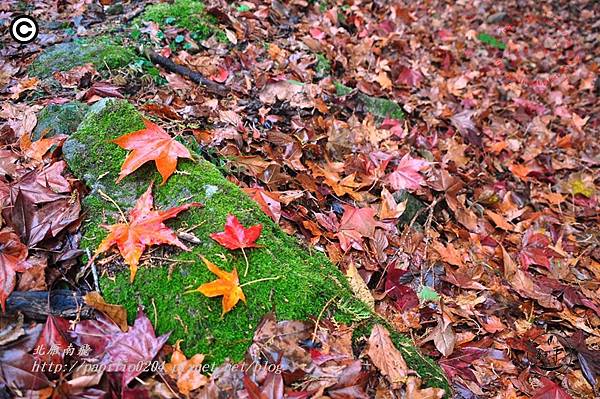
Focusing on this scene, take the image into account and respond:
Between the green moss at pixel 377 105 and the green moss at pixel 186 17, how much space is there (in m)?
1.09

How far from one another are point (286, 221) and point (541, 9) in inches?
289

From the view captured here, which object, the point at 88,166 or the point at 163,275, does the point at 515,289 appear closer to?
the point at 163,275

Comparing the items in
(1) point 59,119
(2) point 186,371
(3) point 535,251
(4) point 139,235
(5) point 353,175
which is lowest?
(3) point 535,251

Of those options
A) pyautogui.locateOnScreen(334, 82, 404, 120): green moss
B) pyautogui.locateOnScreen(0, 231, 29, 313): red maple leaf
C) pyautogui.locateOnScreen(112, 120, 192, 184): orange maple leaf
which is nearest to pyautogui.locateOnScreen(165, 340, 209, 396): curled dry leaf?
pyautogui.locateOnScreen(0, 231, 29, 313): red maple leaf

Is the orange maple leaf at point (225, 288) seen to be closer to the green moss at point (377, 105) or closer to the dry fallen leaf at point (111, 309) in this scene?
the dry fallen leaf at point (111, 309)

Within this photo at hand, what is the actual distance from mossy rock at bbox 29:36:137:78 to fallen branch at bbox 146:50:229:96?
5.7 inches

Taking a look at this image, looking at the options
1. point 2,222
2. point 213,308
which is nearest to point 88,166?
point 2,222

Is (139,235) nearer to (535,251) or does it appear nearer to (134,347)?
(134,347)

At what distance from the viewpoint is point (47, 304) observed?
5.24 feet

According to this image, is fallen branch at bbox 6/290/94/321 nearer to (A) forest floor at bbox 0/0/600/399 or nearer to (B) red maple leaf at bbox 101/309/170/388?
(A) forest floor at bbox 0/0/600/399

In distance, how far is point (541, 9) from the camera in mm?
7477

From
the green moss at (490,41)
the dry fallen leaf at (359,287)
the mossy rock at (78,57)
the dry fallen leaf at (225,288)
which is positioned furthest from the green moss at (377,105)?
the green moss at (490,41)

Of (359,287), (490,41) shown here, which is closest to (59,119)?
(359,287)

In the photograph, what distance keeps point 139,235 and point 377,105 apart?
255 cm
